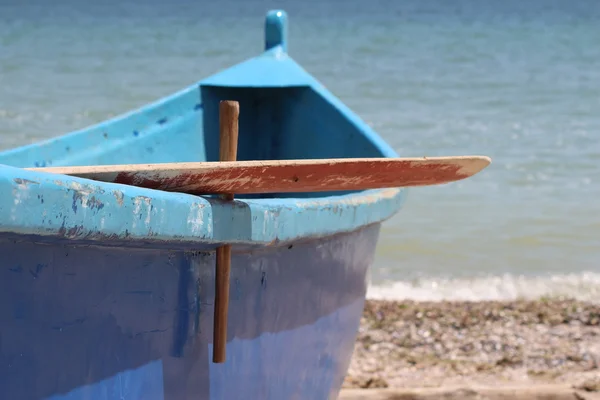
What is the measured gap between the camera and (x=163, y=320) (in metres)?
2.14

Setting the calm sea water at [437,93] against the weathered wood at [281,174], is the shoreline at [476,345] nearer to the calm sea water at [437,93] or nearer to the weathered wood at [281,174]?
the calm sea water at [437,93]

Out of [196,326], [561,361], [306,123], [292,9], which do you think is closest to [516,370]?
[561,361]

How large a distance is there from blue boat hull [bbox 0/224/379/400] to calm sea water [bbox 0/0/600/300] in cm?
325

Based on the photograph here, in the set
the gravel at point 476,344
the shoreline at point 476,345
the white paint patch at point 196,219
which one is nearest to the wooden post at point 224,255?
the white paint patch at point 196,219

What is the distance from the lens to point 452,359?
4617 millimetres

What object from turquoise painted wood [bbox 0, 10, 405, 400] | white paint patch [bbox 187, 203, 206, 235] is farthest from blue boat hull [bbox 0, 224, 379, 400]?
white paint patch [bbox 187, 203, 206, 235]

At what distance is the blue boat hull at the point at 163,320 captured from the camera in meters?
1.78

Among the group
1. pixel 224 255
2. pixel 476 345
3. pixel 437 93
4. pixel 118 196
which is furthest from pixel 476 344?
pixel 437 93

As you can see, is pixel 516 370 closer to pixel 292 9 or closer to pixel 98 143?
pixel 98 143

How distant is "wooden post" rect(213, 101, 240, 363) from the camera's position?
218 centimetres

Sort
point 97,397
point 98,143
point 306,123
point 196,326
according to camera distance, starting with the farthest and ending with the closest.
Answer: point 306,123 < point 98,143 < point 196,326 < point 97,397

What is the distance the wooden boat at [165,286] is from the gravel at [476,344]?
110 centimetres

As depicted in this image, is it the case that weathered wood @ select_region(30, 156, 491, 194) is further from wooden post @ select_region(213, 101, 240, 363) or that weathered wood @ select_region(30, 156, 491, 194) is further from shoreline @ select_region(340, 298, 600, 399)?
shoreline @ select_region(340, 298, 600, 399)

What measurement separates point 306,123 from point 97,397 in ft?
8.33
